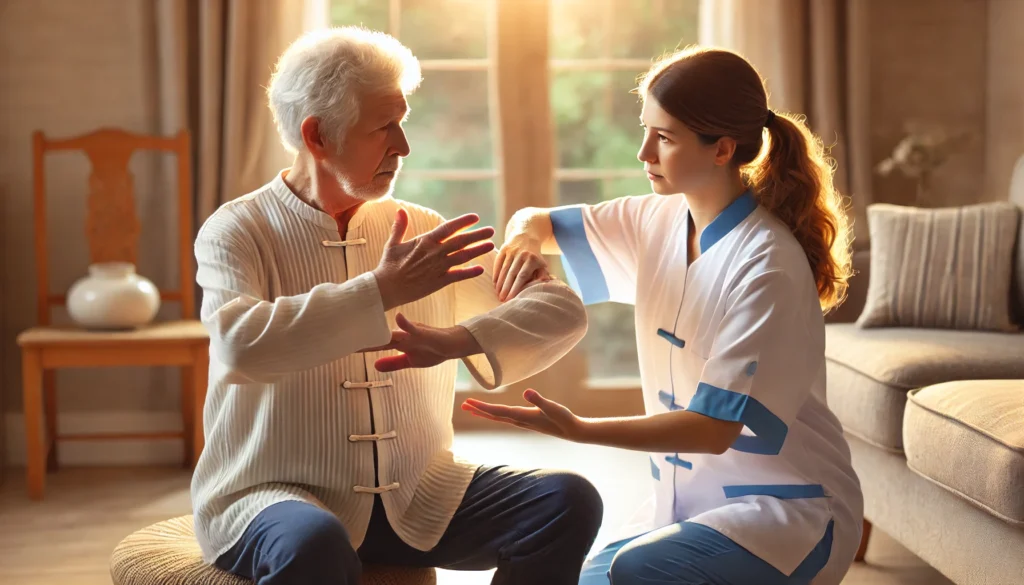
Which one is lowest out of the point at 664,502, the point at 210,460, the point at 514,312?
the point at 664,502

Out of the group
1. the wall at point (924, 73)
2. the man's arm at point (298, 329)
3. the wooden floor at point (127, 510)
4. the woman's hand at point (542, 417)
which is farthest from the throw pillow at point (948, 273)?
the man's arm at point (298, 329)

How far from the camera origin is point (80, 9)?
383 cm

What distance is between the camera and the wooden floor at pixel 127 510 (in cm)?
275

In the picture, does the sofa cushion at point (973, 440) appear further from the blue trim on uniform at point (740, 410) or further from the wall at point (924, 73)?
the wall at point (924, 73)

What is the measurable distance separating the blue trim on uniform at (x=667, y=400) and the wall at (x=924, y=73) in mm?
2630

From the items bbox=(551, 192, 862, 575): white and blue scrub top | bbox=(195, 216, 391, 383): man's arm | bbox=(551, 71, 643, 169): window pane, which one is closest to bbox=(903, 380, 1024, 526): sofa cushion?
bbox=(551, 192, 862, 575): white and blue scrub top

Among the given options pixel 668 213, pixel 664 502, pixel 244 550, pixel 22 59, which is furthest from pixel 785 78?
pixel 244 550

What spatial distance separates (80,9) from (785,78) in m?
2.53

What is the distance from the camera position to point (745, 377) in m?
1.66

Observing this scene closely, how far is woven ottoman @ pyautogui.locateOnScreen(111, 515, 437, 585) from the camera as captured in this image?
1655 mm

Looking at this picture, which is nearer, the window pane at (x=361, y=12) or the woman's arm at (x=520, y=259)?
the woman's arm at (x=520, y=259)

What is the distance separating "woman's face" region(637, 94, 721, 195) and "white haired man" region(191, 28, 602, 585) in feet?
0.83

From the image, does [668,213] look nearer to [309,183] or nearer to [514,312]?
[514,312]

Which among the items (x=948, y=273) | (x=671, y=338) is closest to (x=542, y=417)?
(x=671, y=338)
